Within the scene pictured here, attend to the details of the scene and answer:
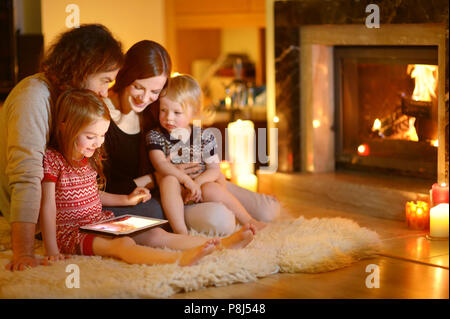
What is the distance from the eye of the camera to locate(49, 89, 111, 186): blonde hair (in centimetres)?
229

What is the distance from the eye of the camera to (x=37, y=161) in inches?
88.4

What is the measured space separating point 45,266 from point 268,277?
67 centimetres

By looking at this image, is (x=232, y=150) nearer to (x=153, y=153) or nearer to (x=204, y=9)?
(x=153, y=153)

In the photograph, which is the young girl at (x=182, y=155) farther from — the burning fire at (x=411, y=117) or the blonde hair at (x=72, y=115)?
the burning fire at (x=411, y=117)

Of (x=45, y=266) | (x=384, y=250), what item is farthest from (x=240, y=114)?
(x=45, y=266)

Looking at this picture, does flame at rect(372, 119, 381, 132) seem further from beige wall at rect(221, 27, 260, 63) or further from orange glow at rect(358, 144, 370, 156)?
beige wall at rect(221, 27, 260, 63)

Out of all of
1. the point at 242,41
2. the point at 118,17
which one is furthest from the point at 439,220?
the point at 242,41

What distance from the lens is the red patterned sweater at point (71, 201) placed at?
7.64ft

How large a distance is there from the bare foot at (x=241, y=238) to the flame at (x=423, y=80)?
1.16 m

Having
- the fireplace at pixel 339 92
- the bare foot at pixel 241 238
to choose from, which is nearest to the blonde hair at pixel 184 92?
the bare foot at pixel 241 238

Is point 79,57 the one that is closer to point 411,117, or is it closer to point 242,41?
point 411,117

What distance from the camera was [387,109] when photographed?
332 cm

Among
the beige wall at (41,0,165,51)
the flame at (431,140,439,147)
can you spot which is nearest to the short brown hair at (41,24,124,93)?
the flame at (431,140,439,147)

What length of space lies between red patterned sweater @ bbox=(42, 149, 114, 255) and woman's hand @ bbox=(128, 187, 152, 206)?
0.18m
